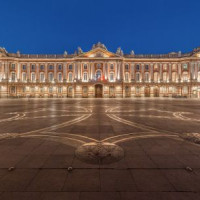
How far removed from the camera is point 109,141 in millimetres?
6020

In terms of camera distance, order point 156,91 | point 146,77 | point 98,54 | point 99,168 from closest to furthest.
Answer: point 99,168 < point 98,54 < point 156,91 < point 146,77

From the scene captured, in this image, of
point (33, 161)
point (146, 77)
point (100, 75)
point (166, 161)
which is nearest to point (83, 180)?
point (33, 161)

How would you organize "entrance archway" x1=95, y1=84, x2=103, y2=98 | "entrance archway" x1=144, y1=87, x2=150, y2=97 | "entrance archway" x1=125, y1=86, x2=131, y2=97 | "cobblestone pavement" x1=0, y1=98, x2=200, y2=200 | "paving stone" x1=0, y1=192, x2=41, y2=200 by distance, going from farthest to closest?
"entrance archway" x1=144, y1=87, x2=150, y2=97 → "entrance archway" x1=125, y1=86, x2=131, y2=97 → "entrance archway" x1=95, y1=84, x2=103, y2=98 → "cobblestone pavement" x1=0, y1=98, x2=200, y2=200 → "paving stone" x1=0, y1=192, x2=41, y2=200

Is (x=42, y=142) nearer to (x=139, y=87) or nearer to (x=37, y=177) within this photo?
(x=37, y=177)

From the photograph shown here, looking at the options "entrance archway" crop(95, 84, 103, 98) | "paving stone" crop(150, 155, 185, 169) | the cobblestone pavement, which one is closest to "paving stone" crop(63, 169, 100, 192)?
the cobblestone pavement

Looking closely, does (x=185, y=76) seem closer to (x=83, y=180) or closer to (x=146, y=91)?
(x=146, y=91)

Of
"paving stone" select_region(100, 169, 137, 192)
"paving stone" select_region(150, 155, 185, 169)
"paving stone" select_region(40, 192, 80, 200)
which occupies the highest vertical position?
"paving stone" select_region(150, 155, 185, 169)

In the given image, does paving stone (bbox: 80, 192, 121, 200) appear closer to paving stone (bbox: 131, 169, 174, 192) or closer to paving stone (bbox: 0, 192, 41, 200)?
paving stone (bbox: 131, 169, 174, 192)

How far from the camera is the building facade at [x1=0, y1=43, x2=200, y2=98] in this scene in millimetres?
53812

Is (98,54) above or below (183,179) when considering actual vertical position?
above

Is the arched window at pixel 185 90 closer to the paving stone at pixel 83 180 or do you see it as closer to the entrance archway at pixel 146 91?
the entrance archway at pixel 146 91

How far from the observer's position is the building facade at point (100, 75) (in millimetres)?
53812

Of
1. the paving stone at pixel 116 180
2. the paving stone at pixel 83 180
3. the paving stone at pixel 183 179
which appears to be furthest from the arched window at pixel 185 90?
the paving stone at pixel 83 180

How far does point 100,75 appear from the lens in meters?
54.6
